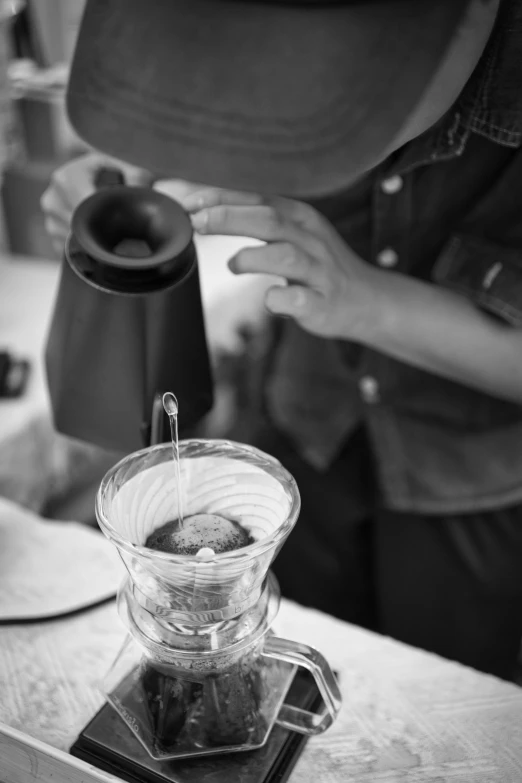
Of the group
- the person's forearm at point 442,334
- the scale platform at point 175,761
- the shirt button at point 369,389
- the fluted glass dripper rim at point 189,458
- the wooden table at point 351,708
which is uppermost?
the fluted glass dripper rim at point 189,458

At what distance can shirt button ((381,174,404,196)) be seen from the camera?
0.81 meters

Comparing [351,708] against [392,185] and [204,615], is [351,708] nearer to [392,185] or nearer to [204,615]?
[204,615]

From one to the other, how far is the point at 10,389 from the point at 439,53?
676 millimetres

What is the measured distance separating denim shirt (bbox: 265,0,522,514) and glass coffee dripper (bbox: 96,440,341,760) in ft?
1.16

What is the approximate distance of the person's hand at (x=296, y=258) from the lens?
0.60 meters

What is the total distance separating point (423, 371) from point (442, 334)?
0.50ft

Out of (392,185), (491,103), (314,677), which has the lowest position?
(314,677)

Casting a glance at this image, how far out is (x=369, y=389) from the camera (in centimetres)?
93

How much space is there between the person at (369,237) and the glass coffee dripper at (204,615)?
188 millimetres

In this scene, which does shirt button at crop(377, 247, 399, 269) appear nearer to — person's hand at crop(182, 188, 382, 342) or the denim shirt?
the denim shirt

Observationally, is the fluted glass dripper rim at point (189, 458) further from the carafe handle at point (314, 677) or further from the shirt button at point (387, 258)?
the shirt button at point (387, 258)

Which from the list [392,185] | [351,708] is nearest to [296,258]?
[392,185]

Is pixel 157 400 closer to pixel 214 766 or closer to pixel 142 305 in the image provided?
pixel 142 305

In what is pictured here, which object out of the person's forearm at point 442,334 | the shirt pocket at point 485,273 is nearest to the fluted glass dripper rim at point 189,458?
the person's forearm at point 442,334
